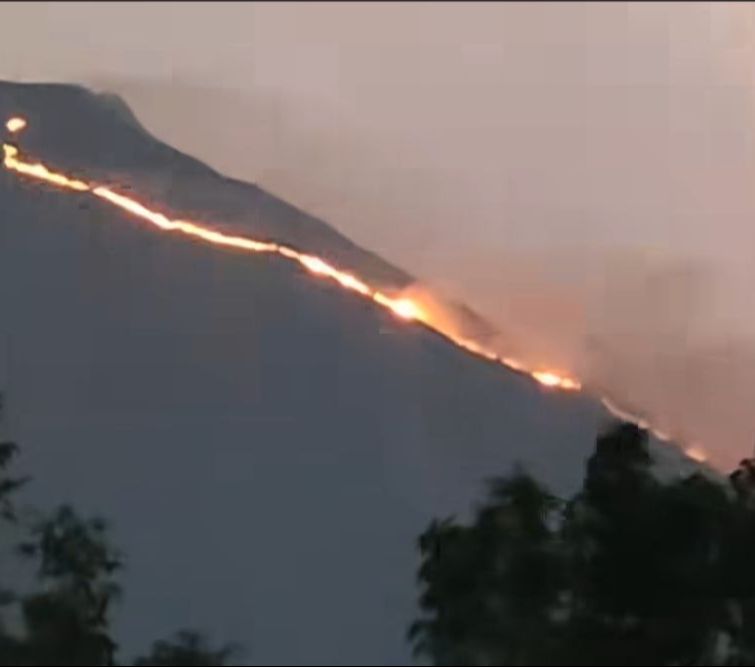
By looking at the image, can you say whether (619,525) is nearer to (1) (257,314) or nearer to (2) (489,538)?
(2) (489,538)

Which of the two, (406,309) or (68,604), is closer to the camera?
(68,604)

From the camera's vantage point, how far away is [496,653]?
234cm

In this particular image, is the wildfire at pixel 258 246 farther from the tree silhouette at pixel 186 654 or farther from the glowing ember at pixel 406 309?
the tree silhouette at pixel 186 654

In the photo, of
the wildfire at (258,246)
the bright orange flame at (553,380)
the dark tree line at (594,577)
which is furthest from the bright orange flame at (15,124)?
the dark tree line at (594,577)

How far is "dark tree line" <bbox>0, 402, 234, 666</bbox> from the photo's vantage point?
2379mm

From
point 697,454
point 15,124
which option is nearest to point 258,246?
point 15,124

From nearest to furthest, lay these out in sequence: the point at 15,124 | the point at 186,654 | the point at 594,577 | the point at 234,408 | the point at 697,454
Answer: the point at 186,654 → the point at 594,577 → the point at 234,408 → the point at 697,454 → the point at 15,124

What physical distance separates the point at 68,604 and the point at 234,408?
0.48 metres

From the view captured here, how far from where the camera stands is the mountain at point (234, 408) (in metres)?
2.51

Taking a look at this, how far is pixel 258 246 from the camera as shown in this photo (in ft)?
9.89

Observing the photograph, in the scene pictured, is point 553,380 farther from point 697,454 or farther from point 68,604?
point 68,604

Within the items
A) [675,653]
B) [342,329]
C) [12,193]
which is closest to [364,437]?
[342,329]

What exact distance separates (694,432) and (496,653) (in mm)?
821

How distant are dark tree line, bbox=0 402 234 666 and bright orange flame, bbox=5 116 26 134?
Answer: 86 cm
